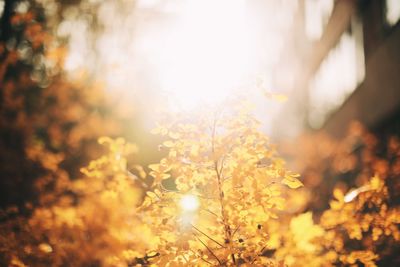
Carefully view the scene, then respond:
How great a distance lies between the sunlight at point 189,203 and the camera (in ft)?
11.0

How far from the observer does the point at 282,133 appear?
30.9 metres

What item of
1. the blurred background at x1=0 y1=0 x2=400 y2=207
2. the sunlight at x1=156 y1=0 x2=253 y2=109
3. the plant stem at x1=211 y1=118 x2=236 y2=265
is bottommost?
the plant stem at x1=211 y1=118 x2=236 y2=265

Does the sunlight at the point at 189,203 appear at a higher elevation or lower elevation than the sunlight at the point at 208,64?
lower

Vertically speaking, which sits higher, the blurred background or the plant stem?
the blurred background

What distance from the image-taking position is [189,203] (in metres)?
3.44

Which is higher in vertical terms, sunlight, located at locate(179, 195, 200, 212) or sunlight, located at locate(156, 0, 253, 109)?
sunlight, located at locate(156, 0, 253, 109)

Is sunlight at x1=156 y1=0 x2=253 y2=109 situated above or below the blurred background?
below

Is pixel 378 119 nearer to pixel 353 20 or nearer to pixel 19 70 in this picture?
pixel 353 20

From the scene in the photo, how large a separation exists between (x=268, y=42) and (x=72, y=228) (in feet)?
77.1

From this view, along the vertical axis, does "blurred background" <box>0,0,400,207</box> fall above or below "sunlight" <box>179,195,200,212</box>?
above

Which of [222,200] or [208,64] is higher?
[208,64]

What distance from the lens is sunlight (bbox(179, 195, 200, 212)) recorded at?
3.36m

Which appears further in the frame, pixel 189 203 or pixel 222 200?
pixel 189 203

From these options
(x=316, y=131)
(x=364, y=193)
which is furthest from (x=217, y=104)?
(x=316, y=131)
